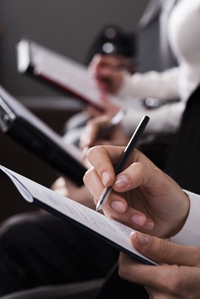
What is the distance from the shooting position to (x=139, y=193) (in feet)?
1.65

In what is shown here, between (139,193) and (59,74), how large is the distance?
0.67 m

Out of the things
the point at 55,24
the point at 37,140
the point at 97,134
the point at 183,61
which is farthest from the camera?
the point at 55,24

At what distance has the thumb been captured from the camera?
1.33 feet

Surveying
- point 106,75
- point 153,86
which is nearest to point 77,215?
point 106,75

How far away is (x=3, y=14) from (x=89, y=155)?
2446 millimetres

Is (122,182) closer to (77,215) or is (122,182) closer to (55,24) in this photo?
(77,215)

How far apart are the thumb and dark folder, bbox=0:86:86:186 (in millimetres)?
315

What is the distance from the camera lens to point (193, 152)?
0.66m

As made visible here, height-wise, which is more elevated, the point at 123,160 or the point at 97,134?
the point at 123,160

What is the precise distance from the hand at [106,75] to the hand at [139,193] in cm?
78

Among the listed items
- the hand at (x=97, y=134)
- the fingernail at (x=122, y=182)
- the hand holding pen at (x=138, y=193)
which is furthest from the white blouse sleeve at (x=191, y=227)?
the hand at (x=97, y=134)

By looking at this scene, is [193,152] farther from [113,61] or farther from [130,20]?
[130,20]

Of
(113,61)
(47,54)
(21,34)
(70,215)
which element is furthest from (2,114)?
(21,34)

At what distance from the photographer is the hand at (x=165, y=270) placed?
0.41m
